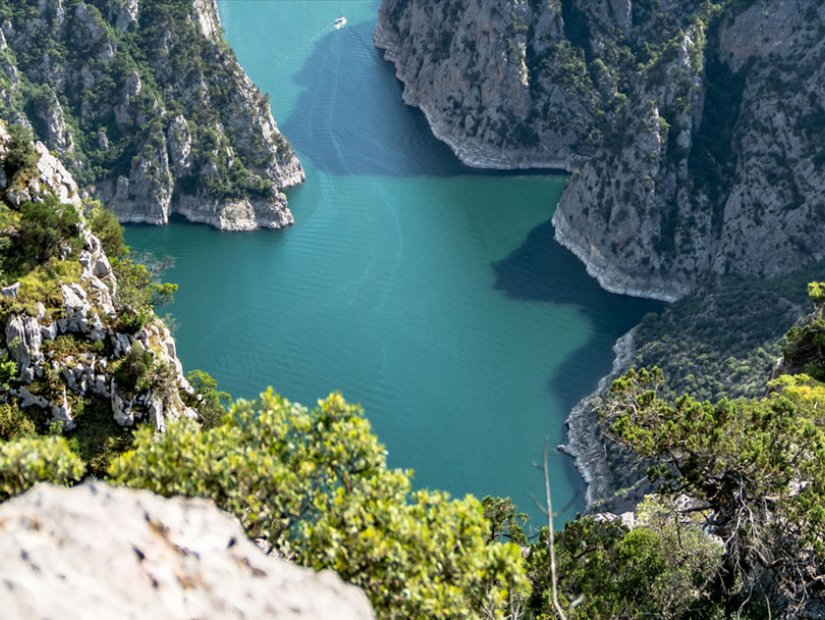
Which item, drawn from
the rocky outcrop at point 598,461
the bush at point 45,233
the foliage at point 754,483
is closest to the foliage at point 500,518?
the foliage at point 754,483

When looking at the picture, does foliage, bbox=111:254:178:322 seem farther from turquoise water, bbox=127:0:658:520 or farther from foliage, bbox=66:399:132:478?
turquoise water, bbox=127:0:658:520

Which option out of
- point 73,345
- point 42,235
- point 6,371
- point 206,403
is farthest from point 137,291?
point 6,371

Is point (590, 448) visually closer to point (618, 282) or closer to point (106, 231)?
point (618, 282)

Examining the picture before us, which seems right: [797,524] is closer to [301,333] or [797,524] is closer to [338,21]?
[301,333]

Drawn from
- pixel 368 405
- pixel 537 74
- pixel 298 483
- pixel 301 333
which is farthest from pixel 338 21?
pixel 298 483

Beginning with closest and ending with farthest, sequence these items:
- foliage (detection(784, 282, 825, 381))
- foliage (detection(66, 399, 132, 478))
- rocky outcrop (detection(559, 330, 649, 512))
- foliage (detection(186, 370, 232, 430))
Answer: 1. foliage (detection(66, 399, 132, 478))
2. foliage (detection(784, 282, 825, 381))
3. foliage (detection(186, 370, 232, 430))
4. rocky outcrop (detection(559, 330, 649, 512))

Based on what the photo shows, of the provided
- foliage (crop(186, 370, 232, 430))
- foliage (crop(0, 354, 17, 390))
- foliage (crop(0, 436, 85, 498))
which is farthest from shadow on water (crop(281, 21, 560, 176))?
foliage (crop(0, 436, 85, 498))

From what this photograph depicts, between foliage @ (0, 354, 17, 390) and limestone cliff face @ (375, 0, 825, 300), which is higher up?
foliage @ (0, 354, 17, 390)
